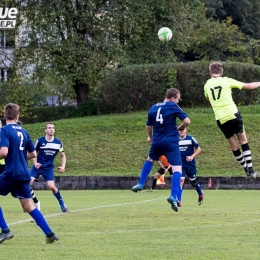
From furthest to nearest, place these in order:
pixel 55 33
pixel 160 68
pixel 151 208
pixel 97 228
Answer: pixel 55 33, pixel 160 68, pixel 151 208, pixel 97 228

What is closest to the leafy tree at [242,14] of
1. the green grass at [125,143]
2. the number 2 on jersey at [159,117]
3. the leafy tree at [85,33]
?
the leafy tree at [85,33]

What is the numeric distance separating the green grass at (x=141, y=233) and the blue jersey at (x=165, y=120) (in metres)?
1.53

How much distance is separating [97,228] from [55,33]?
3039 cm

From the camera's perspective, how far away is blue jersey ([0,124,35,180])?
10359mm

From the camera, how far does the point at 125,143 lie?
33562 millimetres

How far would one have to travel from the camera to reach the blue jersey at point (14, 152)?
10359mm

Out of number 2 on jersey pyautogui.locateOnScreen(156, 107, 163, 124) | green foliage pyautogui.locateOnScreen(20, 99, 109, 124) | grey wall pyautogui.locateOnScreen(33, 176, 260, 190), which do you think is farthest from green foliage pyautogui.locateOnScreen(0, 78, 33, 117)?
number 2 on jersey pyautogui.locateOnScreen(156, 107, 163, 124)

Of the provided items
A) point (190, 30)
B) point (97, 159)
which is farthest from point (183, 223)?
point (190, 30)

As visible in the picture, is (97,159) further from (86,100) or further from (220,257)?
(220,257)

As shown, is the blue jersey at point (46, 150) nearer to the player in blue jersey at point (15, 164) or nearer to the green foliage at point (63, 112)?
the player in blue jersey at point (15, 164)

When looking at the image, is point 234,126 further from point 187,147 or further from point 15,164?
point 187,147

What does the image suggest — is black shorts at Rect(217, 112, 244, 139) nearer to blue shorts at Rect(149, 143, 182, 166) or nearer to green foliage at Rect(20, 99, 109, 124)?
blue shorts at Rect(149, 143, 182, 166)

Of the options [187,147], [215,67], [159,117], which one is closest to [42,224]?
[159,117]

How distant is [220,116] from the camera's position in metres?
14.0
